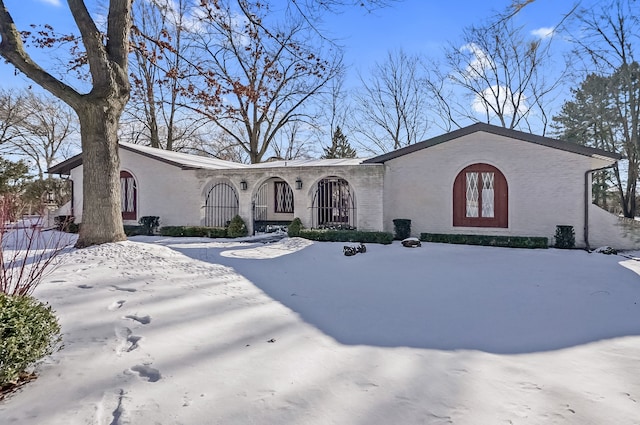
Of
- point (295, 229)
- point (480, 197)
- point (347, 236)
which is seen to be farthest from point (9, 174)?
point (480, 197)

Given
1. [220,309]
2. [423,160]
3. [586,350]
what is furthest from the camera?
→ [423,160]

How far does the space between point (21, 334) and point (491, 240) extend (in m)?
11.2

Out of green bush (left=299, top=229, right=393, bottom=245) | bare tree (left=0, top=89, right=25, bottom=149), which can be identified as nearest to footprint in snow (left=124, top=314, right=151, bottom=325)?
green bush (left=299, top=229, right=393, bottom=245)

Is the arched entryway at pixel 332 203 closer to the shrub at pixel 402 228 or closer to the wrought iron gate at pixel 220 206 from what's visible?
the shrub at pixel 402 228

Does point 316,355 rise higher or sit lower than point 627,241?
lower

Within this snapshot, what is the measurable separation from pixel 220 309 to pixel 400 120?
86.5ft

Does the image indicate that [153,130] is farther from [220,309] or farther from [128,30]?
[220,309]

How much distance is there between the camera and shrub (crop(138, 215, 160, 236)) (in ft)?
48.1

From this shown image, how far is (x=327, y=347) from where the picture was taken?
3600 mm

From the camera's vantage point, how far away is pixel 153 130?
25.6m

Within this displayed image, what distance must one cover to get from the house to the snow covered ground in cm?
425

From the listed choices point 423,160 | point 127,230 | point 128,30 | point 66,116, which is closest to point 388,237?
point 423,160

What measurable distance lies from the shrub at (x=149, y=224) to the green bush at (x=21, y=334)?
42.1ft

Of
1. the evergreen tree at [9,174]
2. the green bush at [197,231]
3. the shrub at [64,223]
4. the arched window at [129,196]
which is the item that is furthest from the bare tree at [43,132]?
the green bush at [197,231]
